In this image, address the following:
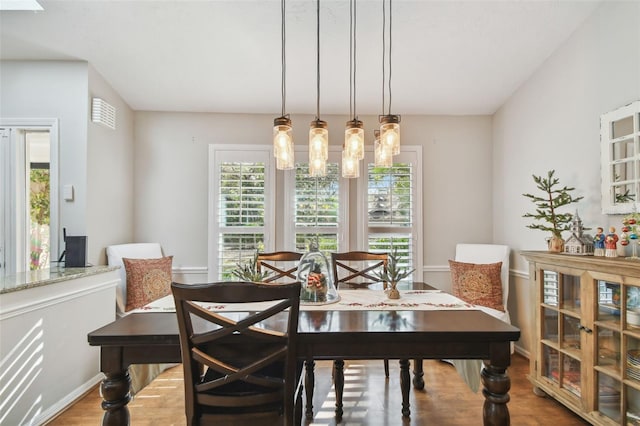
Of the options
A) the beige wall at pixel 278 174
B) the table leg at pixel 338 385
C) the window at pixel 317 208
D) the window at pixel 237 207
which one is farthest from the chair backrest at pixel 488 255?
the window at pixel 237 207

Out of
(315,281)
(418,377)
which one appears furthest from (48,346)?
(418,377)

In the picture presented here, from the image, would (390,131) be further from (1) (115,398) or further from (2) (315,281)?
(1) (115,398)

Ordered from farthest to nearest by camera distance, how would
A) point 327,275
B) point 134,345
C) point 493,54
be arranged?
point 493,54, point 327,275, point 134,345

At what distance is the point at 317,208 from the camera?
368 centimetres

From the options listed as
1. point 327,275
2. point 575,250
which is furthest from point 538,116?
point 327,275

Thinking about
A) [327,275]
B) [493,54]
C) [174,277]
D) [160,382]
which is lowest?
[160,382]

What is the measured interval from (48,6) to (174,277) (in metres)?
2.47

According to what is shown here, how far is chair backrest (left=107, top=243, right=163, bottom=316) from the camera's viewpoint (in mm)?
3062

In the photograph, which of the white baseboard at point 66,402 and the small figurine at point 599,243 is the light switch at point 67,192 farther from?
the small figurine at point 599,243

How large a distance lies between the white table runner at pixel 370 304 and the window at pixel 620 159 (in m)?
1.29

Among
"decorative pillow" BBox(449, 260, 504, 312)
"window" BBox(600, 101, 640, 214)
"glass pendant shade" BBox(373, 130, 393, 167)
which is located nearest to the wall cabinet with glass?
"window" BBox(600, 101, 640, 214)

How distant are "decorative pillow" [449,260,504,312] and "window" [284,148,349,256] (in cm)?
121

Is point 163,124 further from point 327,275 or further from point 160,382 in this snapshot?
point 327,275

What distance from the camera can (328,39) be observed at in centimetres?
276
